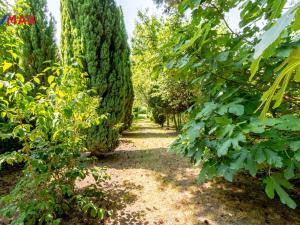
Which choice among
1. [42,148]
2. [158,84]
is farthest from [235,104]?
[158,84]

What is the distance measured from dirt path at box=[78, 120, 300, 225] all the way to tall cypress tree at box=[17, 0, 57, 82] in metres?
3.83

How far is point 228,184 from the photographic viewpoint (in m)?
4.18

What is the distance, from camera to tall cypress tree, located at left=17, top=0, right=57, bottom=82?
6.38m

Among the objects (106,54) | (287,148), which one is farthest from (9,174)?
(287,148)

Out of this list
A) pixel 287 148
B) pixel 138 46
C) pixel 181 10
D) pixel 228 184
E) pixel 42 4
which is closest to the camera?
pixel 287 148

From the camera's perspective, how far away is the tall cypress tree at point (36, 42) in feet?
20.9

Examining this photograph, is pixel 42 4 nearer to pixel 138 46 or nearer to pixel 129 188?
pixel 129 188

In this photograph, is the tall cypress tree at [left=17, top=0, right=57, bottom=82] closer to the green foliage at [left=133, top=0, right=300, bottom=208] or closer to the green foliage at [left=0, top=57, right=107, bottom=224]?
the green foliage at [left=0, top=57, right=107, bottom=224]

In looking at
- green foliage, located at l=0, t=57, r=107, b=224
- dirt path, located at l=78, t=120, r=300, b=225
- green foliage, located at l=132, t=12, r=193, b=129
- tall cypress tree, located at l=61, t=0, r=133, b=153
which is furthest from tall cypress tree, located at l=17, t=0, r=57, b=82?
→ green foliage, located at l=0, t=57, r=107, b=224

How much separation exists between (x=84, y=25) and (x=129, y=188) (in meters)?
4.34

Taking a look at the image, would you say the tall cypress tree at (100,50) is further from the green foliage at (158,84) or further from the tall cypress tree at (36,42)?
the green foliage at (158,84)

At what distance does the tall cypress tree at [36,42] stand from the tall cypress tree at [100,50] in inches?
23.2

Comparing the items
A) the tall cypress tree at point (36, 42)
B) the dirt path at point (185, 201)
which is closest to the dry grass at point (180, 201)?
the dirt path at point (185, 201)

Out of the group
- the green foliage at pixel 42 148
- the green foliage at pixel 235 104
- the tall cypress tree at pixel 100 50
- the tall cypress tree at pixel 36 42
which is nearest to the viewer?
the green foliage at pixel 235 104
